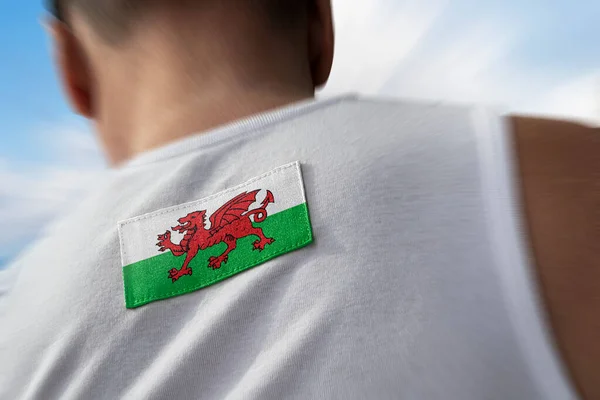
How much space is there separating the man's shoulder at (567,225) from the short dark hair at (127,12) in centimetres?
33

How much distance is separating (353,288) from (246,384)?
0.13 m

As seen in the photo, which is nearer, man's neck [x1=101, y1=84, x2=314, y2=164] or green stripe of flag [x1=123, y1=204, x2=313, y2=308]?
green stripe of flag [x1=123, y1=204, x2=313, y2=308]

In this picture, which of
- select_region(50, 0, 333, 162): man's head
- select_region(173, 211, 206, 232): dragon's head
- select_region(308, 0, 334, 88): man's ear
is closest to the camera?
select_region(173, 211, 206, 232): dragon's head

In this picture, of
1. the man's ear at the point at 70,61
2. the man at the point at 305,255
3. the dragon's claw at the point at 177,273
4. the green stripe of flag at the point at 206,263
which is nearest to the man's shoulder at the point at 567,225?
the man at the point at 305,255

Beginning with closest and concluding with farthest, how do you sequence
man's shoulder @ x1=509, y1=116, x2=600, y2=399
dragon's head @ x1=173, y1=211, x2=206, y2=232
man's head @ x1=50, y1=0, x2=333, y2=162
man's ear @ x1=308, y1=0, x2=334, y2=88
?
1. man's shoulder @ x1=509, y1=116, x2=600, y2=399
2. dragon's head @ x1=173, y1=211, x2=206, y2=232
3. man's head @ x1=50, y1=0, x2=333, y2=162
4. man's ear @ x1=308, y1=0, x2=334, y2=88

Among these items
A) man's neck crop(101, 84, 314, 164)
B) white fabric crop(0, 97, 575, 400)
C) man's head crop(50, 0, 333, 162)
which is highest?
man's head crop(50, 0, 333, 162)

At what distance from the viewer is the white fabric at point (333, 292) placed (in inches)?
19.4

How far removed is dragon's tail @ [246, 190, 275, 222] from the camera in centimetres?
57

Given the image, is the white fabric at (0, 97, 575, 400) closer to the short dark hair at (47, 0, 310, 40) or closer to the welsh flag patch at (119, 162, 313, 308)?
the welsh flag patch at (119, 162, 313, 308)

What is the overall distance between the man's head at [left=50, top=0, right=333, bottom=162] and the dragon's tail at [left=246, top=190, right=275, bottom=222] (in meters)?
0.16

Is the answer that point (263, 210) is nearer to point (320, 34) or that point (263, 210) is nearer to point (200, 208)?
point (200, 208)

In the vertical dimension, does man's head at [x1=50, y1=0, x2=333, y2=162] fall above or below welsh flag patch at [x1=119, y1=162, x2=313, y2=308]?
above

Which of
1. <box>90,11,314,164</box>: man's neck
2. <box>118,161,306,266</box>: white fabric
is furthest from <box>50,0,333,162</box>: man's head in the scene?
<box>118,161,306,266</box>: white fabric

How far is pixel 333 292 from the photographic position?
53 centimetres
